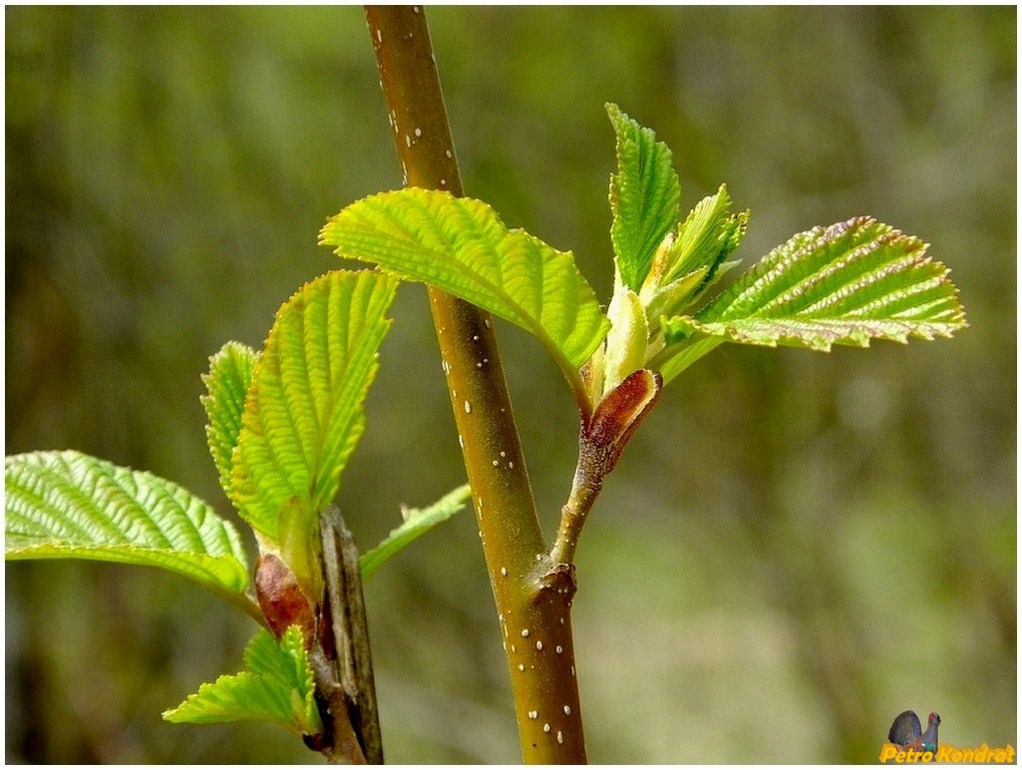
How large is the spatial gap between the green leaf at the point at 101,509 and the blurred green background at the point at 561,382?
1.31m

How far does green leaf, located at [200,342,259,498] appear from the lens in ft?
0.91

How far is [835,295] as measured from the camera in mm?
247

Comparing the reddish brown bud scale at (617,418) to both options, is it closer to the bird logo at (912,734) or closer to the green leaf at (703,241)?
the green leaf at (703,241)

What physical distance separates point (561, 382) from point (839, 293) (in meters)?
1.60

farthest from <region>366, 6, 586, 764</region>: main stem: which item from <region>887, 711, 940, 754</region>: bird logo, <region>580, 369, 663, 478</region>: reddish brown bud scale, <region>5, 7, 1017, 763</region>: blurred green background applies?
<region>5, 7, 1017, 763</region>: blurred green background

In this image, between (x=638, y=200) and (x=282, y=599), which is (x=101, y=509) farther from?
(x=638, y=200)

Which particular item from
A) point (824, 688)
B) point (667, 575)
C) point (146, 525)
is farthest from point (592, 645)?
point (146, 525)

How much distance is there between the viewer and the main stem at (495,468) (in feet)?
0.78

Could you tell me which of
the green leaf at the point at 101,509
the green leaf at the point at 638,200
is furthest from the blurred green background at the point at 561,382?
the green leaf at the point at 638,200

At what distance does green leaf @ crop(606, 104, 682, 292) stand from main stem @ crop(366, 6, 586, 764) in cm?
4

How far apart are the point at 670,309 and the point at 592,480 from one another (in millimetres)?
50

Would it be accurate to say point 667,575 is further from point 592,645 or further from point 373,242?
point 373,242

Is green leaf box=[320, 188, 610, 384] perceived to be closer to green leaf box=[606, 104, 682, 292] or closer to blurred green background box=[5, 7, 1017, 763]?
green leaf box=[606, 104, 682, 292]

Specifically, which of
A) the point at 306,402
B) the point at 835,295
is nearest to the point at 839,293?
the point at 835,295
